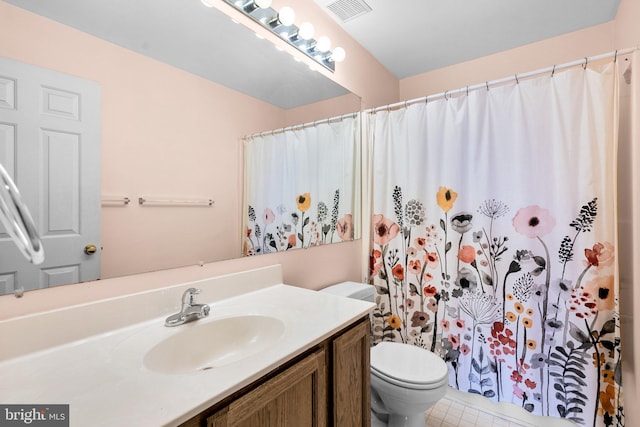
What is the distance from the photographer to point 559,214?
151cm

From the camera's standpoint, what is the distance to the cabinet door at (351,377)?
0.96 meters

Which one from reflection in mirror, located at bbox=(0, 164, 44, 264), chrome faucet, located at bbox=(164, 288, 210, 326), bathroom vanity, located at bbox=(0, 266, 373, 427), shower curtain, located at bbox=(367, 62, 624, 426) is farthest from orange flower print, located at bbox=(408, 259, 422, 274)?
reflection in mirror, located at bbox=(0, 164, 44, 264)

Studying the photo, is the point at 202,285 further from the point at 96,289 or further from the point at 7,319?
the point at 7,319

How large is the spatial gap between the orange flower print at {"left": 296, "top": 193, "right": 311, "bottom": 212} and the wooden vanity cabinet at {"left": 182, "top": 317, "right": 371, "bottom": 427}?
29.8 inches

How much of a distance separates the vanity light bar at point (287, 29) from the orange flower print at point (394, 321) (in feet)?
5.51

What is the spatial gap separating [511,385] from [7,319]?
7.22 ft

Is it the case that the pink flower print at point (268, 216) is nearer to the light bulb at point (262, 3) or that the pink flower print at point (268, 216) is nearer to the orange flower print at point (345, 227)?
the orange flower print at point (345, 227)

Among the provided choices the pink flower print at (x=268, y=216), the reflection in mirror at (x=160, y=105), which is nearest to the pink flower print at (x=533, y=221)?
the pink flower print at (x=268, y=216)

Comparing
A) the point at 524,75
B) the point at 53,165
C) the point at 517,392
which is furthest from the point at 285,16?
the point at 517,392

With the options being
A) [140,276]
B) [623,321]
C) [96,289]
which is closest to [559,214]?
[623,321]

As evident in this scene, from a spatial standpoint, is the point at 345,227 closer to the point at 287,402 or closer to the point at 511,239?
the point at 511,239

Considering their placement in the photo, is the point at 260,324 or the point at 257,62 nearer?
the point at 260,324

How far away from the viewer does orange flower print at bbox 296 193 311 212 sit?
1.66 meters

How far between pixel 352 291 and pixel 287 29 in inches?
57.5
